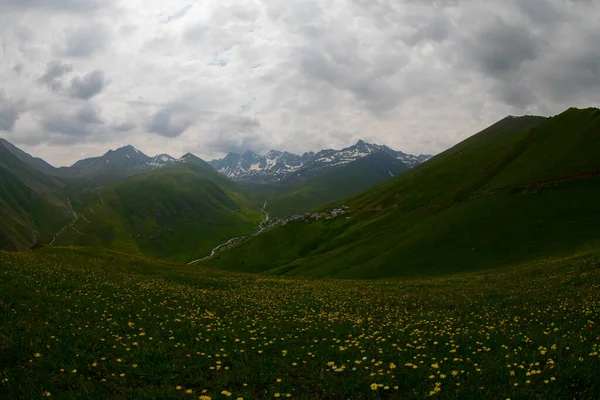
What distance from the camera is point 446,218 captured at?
82.2 m

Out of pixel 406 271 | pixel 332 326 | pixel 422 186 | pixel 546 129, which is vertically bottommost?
pixel 406 271

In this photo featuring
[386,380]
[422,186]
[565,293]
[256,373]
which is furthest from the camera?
[422,186]

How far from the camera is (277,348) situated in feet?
48.8

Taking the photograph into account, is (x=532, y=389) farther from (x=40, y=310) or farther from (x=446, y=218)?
(x=446, y=218)

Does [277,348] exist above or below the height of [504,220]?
below

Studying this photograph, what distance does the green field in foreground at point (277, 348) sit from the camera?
33.8 feet

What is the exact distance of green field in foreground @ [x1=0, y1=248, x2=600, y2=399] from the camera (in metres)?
10.3

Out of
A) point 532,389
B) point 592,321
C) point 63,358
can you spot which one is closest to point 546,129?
point 592,321

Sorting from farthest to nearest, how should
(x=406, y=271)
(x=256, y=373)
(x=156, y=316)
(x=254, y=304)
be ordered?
1. (x=406, y=271)
2. (x=254, y=304)
3. (x=156, y=316)
4. (x=256, y=373)

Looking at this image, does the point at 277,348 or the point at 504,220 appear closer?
the point at 277,348

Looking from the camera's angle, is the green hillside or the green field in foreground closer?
the green field in foreground

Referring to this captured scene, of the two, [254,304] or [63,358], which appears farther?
[254,304]

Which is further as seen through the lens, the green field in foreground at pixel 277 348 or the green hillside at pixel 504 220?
the green hillside at pixel 504 220

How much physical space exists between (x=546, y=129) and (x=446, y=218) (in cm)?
5115
